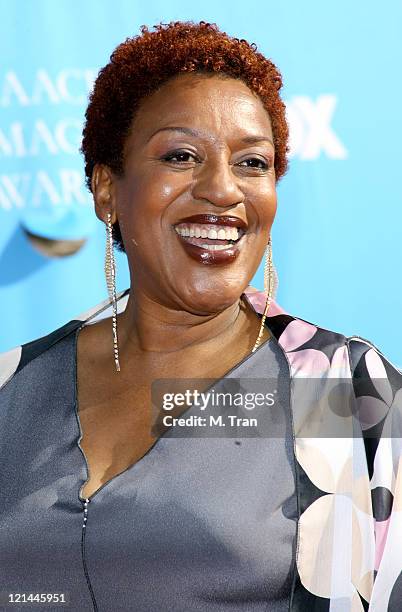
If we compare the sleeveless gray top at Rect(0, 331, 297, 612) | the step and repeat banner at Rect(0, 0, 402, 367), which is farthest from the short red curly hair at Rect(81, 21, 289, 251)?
the step and repeat banner at Rect(0, 0, 402, 367)

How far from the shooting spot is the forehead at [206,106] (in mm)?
1393

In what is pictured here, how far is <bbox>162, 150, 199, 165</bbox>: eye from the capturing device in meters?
1.39

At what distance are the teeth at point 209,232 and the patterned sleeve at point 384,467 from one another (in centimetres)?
27

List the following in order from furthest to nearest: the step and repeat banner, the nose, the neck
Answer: the step and repeat banner
the neck
the nose

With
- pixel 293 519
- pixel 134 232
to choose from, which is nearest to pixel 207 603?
pixel 293 519

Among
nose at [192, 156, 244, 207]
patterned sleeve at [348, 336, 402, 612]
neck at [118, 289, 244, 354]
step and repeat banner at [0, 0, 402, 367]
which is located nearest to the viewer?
patterned sleeve at [348, 336, 402, 612]

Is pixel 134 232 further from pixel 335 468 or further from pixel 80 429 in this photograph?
pixel 335 468

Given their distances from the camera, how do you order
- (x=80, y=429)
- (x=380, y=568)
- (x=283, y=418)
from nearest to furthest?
(x=380, y=568)
(x=283, y=418)
(x=80, y=429)

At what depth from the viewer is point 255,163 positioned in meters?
1.42

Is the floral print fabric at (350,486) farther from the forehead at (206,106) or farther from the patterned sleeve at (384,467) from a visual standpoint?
the forehead at (206,106)

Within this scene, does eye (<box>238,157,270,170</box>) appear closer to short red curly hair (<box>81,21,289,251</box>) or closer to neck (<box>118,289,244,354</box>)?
short red curly hair (<box>81,21,289,251</box>)

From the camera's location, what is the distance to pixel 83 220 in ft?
6.81

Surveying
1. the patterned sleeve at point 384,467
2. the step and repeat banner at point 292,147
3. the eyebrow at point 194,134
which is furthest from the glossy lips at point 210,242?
the step and repeat banner at point 292,147

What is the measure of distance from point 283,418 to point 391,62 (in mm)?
946
